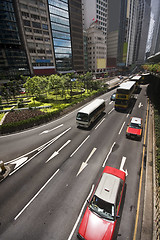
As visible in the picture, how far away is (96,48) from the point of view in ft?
285

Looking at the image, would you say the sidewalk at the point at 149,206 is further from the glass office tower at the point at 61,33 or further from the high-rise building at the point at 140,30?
the high-rise building at the point at 140,30

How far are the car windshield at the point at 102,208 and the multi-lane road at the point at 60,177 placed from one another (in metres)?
1.22

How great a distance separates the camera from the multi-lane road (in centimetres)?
711

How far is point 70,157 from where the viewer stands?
41.9 feet

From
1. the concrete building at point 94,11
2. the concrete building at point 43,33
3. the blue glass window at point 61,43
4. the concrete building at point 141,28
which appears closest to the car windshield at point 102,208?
the concrete building at point 43,33

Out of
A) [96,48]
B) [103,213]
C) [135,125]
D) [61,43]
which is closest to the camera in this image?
[103,213]

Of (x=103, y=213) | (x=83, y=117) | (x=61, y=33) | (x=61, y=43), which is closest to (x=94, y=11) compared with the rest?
(x=61, y=33)

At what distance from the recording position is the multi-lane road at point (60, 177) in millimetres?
7113

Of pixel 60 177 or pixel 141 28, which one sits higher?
pixel 141 28

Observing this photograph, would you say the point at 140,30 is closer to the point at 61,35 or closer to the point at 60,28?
the point at 60,28

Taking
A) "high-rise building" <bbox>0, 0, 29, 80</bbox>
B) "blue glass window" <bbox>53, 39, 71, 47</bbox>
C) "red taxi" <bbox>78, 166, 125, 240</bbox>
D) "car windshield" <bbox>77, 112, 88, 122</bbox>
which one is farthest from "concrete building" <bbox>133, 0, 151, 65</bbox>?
"red taxi" <bbox>78, 166, 125, 240</bbox>

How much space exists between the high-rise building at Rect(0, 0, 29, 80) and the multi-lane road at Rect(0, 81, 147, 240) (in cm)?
5284

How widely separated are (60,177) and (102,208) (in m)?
4.98

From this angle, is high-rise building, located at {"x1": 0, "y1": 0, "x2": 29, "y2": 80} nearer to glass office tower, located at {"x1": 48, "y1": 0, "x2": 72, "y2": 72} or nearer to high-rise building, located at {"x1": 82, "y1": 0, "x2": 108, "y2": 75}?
glass office tower, located at {"x1": 48, "y1": 0, "x2": 72, "y2": 72}
